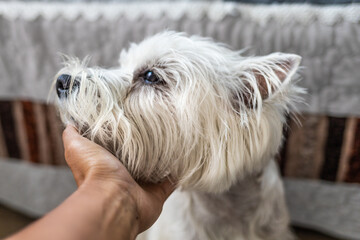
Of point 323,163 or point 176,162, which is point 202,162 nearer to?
point 176,162

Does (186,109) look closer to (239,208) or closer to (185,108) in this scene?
(185,108)

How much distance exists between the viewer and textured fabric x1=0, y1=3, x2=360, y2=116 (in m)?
0.89

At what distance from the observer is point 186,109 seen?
666mm

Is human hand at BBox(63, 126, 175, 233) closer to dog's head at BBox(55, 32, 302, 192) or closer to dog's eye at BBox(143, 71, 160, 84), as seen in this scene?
dog's head at BBox(55, 32, 302, 192)

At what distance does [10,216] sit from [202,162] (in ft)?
3.71

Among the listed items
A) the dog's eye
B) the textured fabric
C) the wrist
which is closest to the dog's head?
the dog's eye

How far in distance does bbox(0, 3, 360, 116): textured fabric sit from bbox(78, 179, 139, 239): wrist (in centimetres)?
60

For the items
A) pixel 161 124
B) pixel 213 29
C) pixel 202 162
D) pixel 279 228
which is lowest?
pixel 279 228

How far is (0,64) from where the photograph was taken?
1.12 metres

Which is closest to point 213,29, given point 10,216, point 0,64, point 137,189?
point 137,189

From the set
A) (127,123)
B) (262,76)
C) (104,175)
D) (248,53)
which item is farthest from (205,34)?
(104,175)

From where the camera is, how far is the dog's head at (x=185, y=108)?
635mm

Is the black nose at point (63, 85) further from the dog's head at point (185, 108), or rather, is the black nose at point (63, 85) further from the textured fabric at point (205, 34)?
the textured fabric at point (205, 34)

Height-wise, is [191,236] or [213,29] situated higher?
[213,29]
